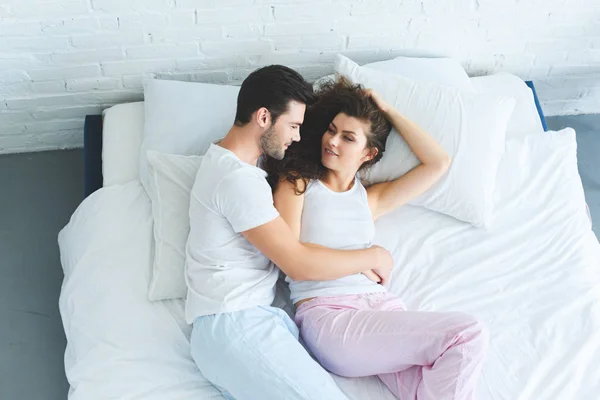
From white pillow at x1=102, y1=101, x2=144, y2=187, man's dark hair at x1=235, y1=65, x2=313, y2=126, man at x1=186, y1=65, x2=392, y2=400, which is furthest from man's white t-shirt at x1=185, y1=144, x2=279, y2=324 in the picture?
white pillow at x1=102, y1=101, x2=144, y2=187

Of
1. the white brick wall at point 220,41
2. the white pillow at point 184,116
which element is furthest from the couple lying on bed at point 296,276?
the white brick wall at point 220,41

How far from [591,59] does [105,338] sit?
2.06 m

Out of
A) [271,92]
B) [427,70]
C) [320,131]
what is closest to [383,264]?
[320,131]

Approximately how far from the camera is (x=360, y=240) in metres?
1.81

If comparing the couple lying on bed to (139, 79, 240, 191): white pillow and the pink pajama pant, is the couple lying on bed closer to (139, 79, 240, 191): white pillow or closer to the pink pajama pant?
the pink pajama pant

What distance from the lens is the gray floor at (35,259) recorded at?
194cm

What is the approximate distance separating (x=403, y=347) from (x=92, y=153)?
4.01ft

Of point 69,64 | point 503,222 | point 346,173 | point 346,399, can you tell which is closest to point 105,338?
point 346,399

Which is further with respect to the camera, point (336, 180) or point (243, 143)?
point (336, 180)

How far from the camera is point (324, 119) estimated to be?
185 centimetres

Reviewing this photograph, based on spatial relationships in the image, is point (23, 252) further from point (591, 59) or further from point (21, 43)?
point (591, 59)

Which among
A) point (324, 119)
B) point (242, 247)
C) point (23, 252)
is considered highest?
point (324, 119)

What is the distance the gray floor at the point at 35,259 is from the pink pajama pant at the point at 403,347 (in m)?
0.85

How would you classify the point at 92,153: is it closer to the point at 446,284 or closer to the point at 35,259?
the point at 35,259
